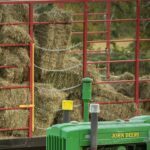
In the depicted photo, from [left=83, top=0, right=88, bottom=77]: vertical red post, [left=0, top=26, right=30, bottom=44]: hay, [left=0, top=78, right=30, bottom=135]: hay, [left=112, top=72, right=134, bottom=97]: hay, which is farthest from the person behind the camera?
[left=112, top=72, right=134, bottom=97]: hay

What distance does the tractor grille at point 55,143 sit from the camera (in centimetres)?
924

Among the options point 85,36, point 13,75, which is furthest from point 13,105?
point 85,36

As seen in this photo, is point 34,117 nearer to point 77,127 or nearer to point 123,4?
point 77,127

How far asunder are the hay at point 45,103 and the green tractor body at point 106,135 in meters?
3.32

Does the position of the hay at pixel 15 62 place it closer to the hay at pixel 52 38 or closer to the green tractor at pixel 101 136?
the hay at pixel 52 38

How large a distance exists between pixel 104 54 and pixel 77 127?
705 cm

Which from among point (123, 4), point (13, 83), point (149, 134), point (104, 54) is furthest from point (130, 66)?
point (123, 4)

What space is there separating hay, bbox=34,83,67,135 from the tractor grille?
10.8 feet

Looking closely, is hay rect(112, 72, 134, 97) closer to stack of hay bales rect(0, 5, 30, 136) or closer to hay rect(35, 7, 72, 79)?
hay rect(35, 7, 72, 79)

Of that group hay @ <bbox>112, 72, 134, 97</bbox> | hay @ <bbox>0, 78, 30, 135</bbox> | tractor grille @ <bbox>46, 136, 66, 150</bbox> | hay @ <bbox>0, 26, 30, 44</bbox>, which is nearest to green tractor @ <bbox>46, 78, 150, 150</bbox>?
tractor grille @ <bbox>46, 136, 66, 150</bbox>

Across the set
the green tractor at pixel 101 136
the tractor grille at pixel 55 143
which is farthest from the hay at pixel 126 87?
the tractor grille at pixel 55 143

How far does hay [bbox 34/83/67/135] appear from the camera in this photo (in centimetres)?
1290

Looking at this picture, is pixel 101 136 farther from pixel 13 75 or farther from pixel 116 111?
pixel 116 111

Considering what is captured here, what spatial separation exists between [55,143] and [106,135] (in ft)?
1.78
